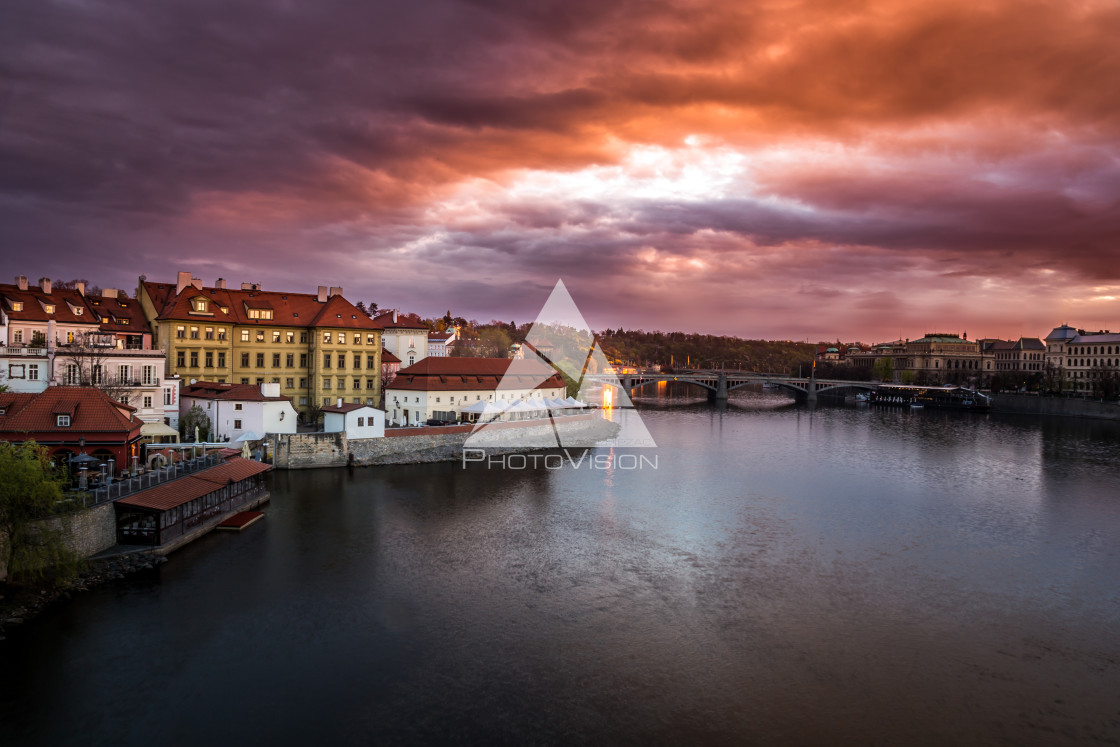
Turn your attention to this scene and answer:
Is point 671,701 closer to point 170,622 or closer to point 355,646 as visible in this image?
point 355,646

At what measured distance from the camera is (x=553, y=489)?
31.2 m

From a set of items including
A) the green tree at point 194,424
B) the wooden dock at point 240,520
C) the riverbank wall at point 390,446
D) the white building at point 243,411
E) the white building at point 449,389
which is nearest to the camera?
the wooden dock at point 240,520

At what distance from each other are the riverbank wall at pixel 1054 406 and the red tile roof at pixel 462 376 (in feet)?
212

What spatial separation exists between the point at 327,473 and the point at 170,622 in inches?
689

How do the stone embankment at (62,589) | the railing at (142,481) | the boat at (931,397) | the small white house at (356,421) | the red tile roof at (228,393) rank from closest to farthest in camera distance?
the stone embankment at (62,589)
the railing at (142,481)
the red tile roof at (228,393)
the small white house at (356,421)
the boat at (931,397)

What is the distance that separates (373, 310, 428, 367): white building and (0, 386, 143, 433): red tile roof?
31.4 meters

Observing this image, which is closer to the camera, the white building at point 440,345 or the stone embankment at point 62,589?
the stone embankment at point 62,589

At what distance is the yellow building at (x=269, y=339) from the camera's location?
38.5 m

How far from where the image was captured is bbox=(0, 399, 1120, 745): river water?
1187 centimetres

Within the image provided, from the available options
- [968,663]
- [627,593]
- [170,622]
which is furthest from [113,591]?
[968,663]

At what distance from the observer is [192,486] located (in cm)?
2178

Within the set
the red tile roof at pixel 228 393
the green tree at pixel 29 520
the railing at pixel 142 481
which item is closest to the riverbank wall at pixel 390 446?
the red tile roof at pixel 228 393

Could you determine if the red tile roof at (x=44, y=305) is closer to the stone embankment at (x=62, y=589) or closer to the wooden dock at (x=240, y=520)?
the wooden dock at (x=240, y=520)

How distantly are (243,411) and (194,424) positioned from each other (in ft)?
7.81
